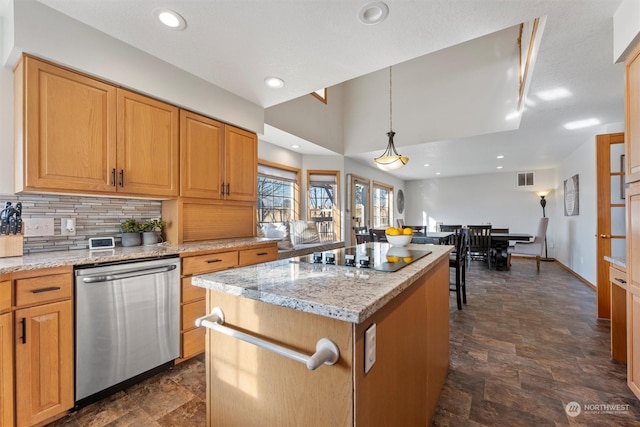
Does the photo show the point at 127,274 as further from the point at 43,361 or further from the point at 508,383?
the point at 508,383

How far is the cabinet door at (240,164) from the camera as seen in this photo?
2975 mm

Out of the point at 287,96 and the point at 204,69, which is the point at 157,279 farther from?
the point at 287,96

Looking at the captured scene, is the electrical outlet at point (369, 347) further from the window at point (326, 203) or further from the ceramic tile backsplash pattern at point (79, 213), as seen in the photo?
the window at point (326, 203)

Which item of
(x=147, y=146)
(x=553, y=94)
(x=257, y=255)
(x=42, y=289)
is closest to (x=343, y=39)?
(x=147, y=146)

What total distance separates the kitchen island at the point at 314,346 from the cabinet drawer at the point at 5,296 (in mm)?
1168

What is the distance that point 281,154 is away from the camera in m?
4.80

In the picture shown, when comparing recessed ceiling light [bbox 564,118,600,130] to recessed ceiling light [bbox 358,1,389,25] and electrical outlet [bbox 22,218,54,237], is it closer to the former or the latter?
recessed ceiling light [bbox 358,1,389,25]

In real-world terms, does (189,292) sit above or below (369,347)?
below

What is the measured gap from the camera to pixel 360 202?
642 centimetres

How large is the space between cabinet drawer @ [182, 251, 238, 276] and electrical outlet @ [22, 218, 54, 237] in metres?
0.93

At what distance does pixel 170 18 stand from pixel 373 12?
1.36 m

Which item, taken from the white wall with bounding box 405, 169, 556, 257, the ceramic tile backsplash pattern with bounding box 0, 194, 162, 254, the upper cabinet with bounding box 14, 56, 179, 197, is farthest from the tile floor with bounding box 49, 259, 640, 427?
the white wall with bounding box 405, 169, 556, 257

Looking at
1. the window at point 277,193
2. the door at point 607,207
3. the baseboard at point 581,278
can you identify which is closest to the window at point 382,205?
the window at point 277,193

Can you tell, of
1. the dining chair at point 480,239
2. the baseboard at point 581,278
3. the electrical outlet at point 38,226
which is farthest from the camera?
the dining chair at point 480,239
